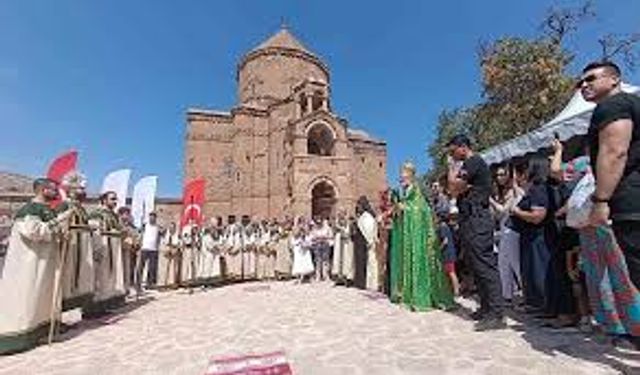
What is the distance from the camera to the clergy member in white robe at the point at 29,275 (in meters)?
4.70

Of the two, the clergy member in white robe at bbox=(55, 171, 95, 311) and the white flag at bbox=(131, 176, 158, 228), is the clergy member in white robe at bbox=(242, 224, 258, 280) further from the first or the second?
the clergy member in white robe at bbox=(55, 171, 95, 311)

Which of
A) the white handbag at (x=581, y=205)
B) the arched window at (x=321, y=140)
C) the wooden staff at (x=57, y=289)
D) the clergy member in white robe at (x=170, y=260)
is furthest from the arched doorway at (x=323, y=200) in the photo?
the white handbag at (x=581, y=205)

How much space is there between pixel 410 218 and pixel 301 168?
925 inches

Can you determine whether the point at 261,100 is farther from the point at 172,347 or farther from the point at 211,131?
the point at 172,347

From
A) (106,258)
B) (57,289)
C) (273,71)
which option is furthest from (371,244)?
(273,71)

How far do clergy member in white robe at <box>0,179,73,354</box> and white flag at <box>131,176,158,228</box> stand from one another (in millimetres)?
5658

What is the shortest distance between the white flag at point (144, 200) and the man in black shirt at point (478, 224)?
7.98m

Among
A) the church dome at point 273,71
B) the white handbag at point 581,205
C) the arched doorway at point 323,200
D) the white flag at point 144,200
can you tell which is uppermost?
the church dome at point 273,71

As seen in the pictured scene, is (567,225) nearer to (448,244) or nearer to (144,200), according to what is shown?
(448,244)

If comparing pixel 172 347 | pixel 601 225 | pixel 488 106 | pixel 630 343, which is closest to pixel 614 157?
pixel 601 225

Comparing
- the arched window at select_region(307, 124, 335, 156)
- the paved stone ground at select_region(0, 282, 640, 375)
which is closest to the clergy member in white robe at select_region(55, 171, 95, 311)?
the paved stone ground at select_region(0, 282, 640, 375)

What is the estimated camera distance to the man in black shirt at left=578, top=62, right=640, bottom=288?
2.83 m

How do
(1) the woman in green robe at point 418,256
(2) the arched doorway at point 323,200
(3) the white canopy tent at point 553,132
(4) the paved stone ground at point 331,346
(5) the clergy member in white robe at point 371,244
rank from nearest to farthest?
(4) the paved stone ground at point 331,346 < (1) the woman in green robe at point 418,256 < (3) the white canopy tent at point 553,132 < (5) the clergy member in white robe at point 371,244 < (2) the arched doorway at point 323,200

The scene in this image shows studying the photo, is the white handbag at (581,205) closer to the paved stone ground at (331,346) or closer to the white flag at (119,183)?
the paved stone ground at (331,346)
